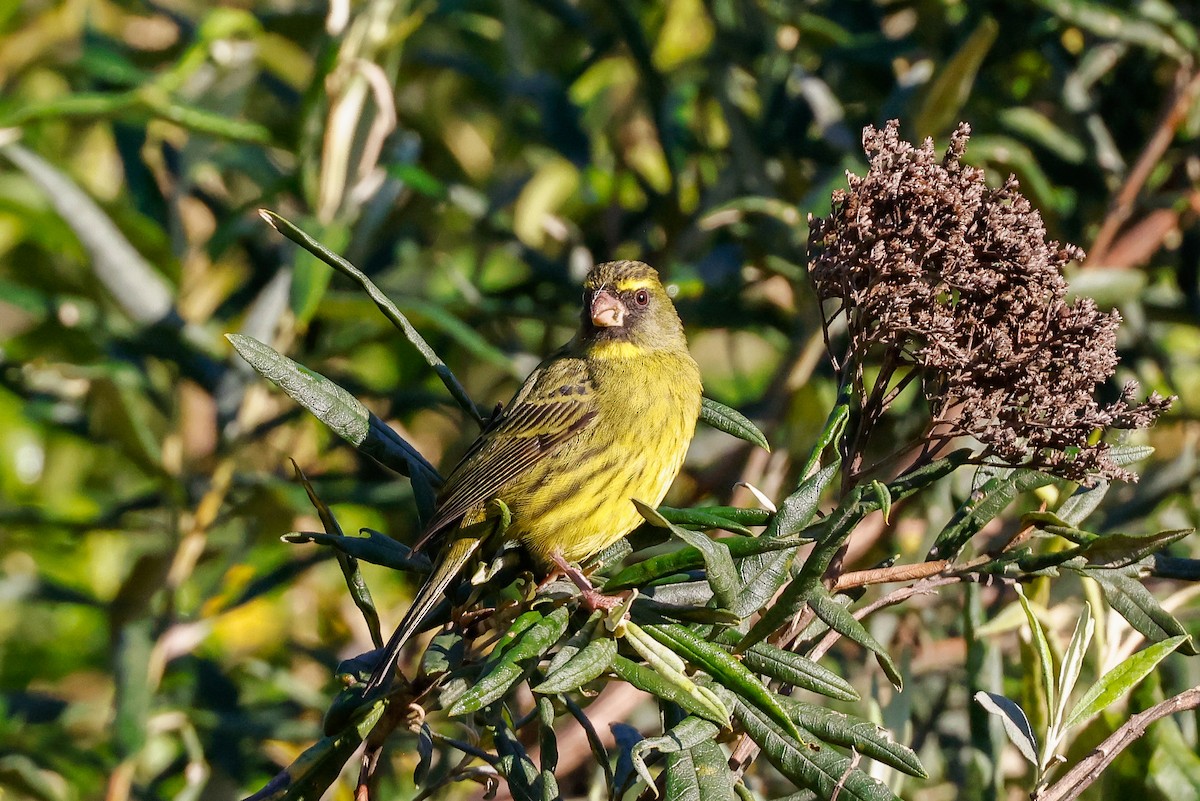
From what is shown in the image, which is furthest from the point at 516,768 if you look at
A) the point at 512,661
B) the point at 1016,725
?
the point at 1016,725

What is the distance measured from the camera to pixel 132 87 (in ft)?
17.0

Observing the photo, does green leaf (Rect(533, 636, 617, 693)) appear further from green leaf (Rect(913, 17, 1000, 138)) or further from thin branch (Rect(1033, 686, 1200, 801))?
green leaf (Rect(913, 17, 1000, 138))

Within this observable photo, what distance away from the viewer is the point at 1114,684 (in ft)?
8.70

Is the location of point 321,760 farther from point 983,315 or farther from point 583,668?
point 983,315

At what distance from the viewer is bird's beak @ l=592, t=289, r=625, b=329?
4.50m

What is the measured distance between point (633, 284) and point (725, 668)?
2.48m

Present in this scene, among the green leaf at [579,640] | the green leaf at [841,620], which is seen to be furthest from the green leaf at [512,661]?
the green leaf at [841,620]

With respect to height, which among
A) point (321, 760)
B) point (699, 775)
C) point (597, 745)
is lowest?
point (321, 760)

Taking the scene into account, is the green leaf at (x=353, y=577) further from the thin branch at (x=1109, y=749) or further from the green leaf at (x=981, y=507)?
the thin branch at (x=1109, y=749)

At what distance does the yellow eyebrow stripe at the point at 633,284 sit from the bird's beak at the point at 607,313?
75 mm

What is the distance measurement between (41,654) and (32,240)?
187 cm

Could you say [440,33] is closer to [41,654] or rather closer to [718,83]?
[718,83]

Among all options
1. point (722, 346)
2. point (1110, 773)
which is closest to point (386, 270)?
point (722, 346)

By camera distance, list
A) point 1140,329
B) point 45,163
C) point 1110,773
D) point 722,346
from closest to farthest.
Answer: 1. point 1110,773
2. point 45,163
3. point 1140,329
4. point 722,346
